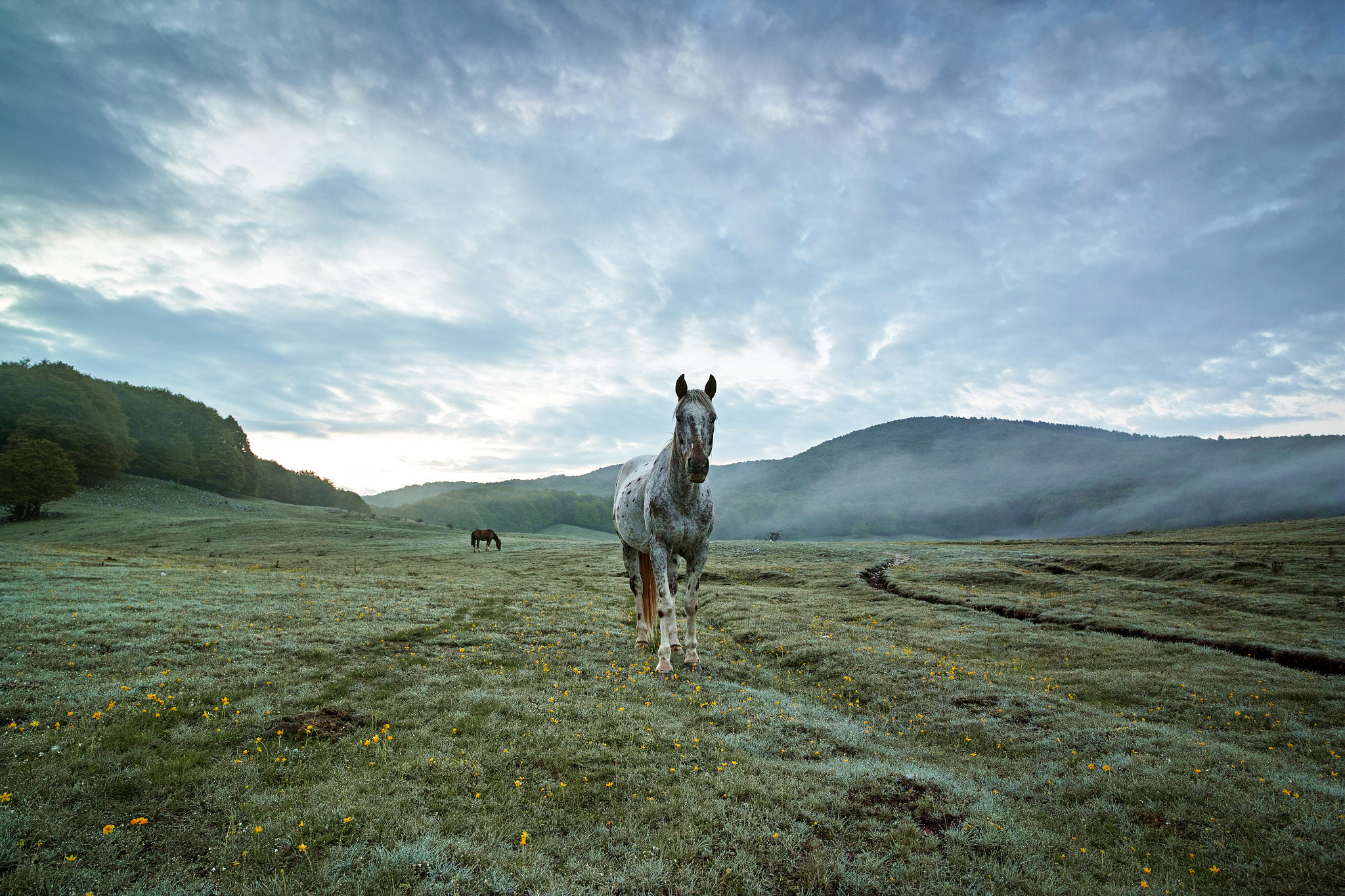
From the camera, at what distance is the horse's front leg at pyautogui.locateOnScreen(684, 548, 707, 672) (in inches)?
450

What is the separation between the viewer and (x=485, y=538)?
51.1 meters

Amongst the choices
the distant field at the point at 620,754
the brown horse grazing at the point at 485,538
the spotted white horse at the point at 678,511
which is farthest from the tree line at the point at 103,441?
the spotted white horse at the point at 678,511

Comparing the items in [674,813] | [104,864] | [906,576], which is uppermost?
[104,864]

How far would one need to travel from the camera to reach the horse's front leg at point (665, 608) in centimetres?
1090

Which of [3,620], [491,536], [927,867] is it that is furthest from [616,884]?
[491,536]

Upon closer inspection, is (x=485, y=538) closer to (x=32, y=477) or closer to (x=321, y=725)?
Result: (x=321, y=725)

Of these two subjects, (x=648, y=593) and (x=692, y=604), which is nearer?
(x=692, y=604)

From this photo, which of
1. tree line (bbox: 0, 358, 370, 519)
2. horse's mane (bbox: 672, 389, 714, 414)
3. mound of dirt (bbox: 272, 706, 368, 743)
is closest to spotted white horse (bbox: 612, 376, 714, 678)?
horse's mane (bbox: 672, 389, 714, 414)

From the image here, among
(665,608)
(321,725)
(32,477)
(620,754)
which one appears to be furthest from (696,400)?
(32,477)

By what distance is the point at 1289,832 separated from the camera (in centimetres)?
583

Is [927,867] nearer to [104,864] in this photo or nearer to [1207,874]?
[1207,874]

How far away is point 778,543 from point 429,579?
1497 inches

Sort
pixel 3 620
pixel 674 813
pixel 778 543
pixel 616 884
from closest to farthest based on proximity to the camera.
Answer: pixel 616 884 → pixel 674 813 → pixel 3 620 → pixel 778 543

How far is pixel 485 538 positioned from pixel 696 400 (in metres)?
46.2
